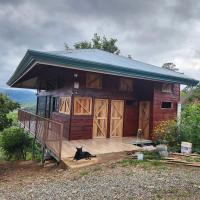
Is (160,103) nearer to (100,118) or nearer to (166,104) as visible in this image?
(166,104)

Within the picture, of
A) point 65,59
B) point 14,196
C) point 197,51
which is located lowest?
point 14,196

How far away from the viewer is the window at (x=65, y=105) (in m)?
11.6

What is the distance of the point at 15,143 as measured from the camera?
44.6 ft

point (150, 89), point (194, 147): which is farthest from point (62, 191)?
point (150, 89)

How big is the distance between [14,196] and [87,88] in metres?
7.11

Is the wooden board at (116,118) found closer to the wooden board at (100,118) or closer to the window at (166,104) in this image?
the wooden board at (100,118)

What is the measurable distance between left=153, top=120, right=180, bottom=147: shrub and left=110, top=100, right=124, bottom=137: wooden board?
2.05 metres

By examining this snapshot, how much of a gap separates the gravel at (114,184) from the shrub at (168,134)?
3.29m

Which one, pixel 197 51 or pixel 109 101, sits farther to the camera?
pixel 197 51

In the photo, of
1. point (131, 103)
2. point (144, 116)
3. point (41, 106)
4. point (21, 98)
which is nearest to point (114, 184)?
point (144, 116)

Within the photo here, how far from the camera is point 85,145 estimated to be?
1000 centimetres

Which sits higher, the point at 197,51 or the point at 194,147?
the point at 197,51

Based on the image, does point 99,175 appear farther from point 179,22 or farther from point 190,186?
point 179,22

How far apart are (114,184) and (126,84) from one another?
7906 mm
